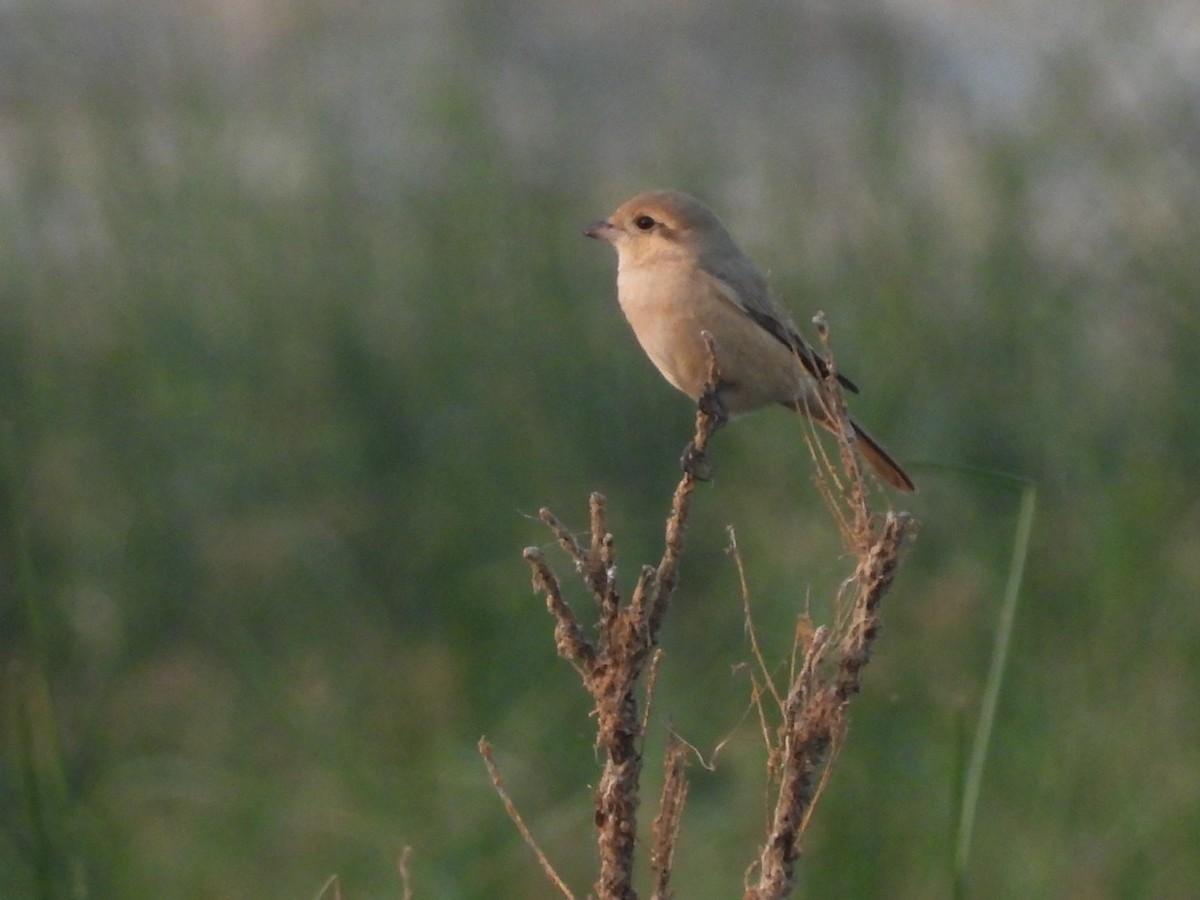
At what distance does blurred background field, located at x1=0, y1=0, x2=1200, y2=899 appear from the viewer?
4887 millimetres

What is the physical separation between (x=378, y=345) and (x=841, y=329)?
146cm

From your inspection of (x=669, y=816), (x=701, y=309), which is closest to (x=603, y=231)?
(x=701, y=309)

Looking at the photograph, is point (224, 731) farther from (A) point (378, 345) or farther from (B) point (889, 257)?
(B) point (889, 257)

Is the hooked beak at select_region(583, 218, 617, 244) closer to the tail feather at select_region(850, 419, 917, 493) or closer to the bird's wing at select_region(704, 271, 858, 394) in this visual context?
the bird's wing at select_region(704, 271, 858, 394)

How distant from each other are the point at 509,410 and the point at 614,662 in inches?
166

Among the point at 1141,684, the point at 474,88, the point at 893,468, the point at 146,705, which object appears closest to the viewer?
the point at 893,468

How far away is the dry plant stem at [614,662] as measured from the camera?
172cm

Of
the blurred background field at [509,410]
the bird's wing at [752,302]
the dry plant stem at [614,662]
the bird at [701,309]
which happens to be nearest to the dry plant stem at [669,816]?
the dry plant stem at [614,662]

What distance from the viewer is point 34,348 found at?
6.30 m

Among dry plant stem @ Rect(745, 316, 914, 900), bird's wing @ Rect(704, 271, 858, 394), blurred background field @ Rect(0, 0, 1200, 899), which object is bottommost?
blurred background field @ Rect(0, 0, 1200, 899)

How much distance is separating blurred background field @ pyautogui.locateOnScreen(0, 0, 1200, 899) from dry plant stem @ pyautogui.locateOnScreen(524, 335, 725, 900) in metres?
2.74

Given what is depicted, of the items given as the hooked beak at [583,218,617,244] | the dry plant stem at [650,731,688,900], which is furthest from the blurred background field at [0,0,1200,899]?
the dry plant stem at [650,731,688,900]

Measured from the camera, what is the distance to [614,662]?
1.76m

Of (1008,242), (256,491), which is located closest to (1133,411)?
(1008,242)
